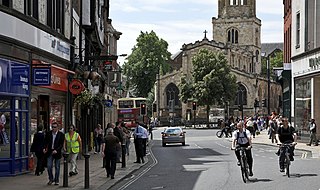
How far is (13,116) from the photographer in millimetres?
20453

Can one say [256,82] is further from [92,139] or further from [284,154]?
[284,154]

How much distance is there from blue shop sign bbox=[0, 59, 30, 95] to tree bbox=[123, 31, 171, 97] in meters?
97.4

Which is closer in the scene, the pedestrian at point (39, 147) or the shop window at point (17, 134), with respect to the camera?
the shop window at point (17, 134)

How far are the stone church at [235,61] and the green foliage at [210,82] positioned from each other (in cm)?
889

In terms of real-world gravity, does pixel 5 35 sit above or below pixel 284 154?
above

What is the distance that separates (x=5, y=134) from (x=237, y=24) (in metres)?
111

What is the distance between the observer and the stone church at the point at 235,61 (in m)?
116

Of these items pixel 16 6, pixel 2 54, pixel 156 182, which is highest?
pixel 16 6

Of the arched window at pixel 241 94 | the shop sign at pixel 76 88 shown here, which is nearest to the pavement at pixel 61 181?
the shop sign at pixel 76 88

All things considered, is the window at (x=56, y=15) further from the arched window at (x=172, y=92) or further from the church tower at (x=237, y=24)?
the church tower at (x=237, y=24)

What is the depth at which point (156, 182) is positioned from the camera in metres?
19.5

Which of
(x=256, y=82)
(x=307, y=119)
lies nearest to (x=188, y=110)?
(x=256, y=82)

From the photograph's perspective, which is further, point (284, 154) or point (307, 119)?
point (307, 119)

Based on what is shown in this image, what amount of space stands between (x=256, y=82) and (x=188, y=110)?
12.2 meters
